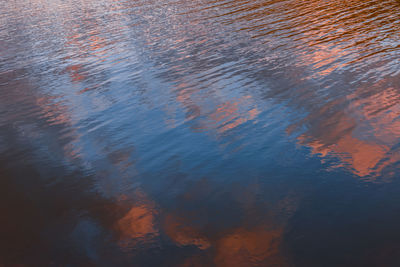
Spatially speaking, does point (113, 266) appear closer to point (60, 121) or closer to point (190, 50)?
point (60, 121)

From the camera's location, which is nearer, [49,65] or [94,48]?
[49,65]

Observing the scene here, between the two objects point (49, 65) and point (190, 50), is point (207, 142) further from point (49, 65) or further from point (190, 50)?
point (49, 65)

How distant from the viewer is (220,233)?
210 inches

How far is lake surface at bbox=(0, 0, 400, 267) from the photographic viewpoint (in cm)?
520

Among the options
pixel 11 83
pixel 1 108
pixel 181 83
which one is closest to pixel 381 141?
pixel 181 83

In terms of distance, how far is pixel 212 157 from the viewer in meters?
7.26

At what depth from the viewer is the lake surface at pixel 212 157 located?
520cm

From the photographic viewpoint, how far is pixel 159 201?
6234 millimetres

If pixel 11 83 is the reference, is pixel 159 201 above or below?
below

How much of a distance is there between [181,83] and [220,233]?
23.5ft

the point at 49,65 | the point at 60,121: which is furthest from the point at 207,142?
the point at 49,65

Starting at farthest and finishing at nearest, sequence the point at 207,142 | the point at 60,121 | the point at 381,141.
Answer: the point at 60,121
the point at 207,142
the point at 381,141

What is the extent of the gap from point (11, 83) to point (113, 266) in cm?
1180

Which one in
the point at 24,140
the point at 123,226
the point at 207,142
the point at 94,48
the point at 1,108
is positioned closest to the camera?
the point at 123,226
